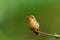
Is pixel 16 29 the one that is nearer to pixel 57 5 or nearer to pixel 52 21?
pixel 52 21

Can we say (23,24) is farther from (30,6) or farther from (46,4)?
(46,4)

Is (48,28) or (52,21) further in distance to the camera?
(52,21)

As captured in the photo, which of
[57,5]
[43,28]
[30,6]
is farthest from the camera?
[57,5]

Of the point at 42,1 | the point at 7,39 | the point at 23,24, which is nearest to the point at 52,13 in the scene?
the point at 42,1

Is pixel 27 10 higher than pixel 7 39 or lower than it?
higher

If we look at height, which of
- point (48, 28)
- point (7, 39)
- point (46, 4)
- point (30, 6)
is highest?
point (46, 4)

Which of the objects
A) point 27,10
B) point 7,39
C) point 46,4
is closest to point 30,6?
point 27,10

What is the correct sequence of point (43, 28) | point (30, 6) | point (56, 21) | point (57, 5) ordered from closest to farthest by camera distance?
point (43, 28) < point (56, 21) < point (30, 6) < point (57, 5)
